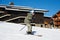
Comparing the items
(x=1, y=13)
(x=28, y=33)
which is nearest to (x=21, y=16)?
(x=1, y=13)

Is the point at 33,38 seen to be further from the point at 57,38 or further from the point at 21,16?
the point at 21,16

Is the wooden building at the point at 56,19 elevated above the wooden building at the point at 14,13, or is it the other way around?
the wooden building at the point at 14,13

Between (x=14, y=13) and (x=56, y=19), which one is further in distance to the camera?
(x=56, y=19)

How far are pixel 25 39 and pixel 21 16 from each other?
24.4 feet

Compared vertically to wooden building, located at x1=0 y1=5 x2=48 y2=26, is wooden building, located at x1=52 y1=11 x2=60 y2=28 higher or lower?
lower

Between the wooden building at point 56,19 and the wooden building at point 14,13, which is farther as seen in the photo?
the wooden building at point 56,19

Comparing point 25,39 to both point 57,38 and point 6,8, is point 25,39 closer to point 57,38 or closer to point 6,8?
point 57,38

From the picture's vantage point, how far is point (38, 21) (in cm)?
1486

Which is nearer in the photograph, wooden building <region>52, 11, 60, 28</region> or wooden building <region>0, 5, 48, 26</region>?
wooden building <region>0, 5, 48, 26</region>

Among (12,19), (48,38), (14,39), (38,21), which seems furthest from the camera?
(38,21)

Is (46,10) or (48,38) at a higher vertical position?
(46,10)

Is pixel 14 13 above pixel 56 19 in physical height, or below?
above

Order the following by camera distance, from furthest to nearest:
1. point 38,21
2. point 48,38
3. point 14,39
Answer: point 38,21, point 48,38, point 14,39

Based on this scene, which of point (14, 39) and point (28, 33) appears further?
point (28, 33)
